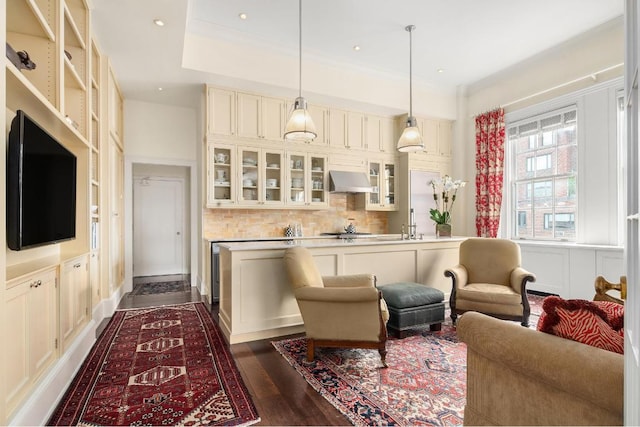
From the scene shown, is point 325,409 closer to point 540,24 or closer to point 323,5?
point 323,5

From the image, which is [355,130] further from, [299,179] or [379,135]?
[299,179]

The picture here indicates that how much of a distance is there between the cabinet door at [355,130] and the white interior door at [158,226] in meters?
3.59

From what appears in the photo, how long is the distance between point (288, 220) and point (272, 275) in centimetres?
257

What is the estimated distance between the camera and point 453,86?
6.16 m

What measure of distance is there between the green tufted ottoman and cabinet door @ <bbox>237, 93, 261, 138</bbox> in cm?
314

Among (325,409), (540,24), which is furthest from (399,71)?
(325,409)

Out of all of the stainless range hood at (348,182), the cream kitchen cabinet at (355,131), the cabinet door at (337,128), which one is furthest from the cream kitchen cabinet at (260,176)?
the cream kitchen cabinet at (355,131)

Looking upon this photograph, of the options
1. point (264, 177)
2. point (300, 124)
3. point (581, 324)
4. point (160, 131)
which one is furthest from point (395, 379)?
point (160, 131)

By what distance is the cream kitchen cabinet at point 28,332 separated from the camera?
156cm

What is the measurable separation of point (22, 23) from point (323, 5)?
2.81 m

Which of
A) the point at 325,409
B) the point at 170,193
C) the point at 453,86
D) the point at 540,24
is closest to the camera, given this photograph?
the point at 325,409

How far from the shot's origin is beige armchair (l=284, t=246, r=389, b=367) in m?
2.50

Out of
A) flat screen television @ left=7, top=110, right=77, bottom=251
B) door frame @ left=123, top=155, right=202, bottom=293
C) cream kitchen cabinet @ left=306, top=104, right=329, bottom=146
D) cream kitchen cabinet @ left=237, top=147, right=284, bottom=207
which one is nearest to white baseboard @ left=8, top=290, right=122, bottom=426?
flat screen television @ left=7, top=110, right=77, bottom=251

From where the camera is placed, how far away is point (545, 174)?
5.09 m
